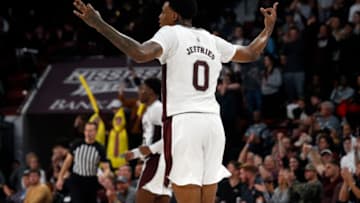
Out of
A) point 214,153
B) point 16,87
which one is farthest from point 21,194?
point 214,153

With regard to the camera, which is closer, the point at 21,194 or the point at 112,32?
the point at 112,32

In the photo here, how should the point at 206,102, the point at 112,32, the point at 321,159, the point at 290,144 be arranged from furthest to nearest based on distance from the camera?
1. the point at 290,144
2. the point at 321,159
3. the point at 206,102
4. the point at 112,32

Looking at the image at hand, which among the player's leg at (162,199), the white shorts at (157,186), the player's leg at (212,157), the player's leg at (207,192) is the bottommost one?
the player's leg at (162,199)

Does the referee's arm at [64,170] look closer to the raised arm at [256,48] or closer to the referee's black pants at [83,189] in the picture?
the referee's black pants at [83,189]

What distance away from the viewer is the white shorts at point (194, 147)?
658 centimetres

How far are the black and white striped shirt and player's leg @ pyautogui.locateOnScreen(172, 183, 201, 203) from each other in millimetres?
6881

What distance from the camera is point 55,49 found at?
779 inches

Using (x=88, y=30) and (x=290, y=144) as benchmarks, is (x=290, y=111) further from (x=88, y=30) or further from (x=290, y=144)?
(x=88, y=30)

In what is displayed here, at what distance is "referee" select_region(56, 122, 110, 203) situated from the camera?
13.4 metres

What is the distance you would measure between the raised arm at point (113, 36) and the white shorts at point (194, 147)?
577mm

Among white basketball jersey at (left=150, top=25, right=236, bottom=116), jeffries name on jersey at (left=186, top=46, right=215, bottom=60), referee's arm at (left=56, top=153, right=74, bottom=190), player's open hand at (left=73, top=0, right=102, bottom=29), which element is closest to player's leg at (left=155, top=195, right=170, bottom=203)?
white basketball jersey at (left=150, top=25, right=236, bottom=116)

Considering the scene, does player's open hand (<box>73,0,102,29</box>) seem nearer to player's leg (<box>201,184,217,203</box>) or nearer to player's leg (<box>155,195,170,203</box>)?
player's leg (<box>201,184,217,203</box>)

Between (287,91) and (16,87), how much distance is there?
20.4 ft

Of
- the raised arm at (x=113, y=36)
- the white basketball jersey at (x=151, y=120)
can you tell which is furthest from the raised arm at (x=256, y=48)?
the white basketball jersey at (x=151, y=120)
